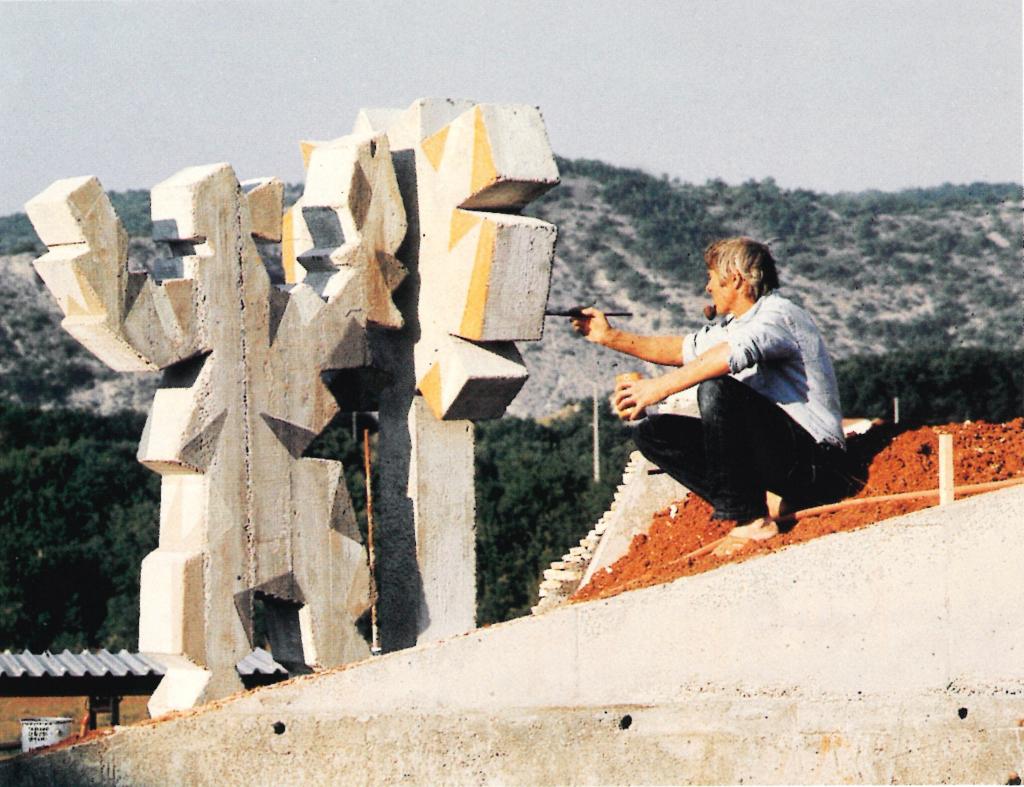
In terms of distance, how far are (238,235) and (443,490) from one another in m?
1.75

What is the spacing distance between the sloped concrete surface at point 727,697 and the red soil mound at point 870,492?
13.5 inches

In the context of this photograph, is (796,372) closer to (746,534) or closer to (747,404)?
(747,404)

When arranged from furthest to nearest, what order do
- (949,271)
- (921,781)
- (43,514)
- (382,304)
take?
(949,271) → (43,514) → (382,304) → (921,781)

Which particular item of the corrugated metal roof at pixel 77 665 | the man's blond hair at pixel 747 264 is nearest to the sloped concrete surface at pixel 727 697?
Result: the man's blond hair at pixel 747 264

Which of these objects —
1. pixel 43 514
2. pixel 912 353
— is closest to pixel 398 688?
pixel 43 514

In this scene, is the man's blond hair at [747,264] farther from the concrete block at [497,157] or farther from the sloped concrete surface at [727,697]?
the sloped concrete surface at [727,697]

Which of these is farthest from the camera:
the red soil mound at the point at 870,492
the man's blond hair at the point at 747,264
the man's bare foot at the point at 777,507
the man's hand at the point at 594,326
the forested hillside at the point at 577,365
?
the forested hillside at the point at 577,365

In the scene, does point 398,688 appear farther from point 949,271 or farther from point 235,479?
point 949,271

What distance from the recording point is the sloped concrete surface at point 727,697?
8711 mm

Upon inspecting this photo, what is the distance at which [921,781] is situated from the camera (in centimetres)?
871

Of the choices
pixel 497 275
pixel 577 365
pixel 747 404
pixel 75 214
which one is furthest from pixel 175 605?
pixel 577 365

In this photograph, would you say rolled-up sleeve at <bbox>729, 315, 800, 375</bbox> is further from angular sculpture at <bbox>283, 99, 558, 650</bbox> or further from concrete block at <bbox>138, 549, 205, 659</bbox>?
concrete block at <bbox>138, 549, 205, 659</bbox>

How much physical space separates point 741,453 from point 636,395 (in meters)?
0.58

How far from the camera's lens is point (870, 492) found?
10.1 m
